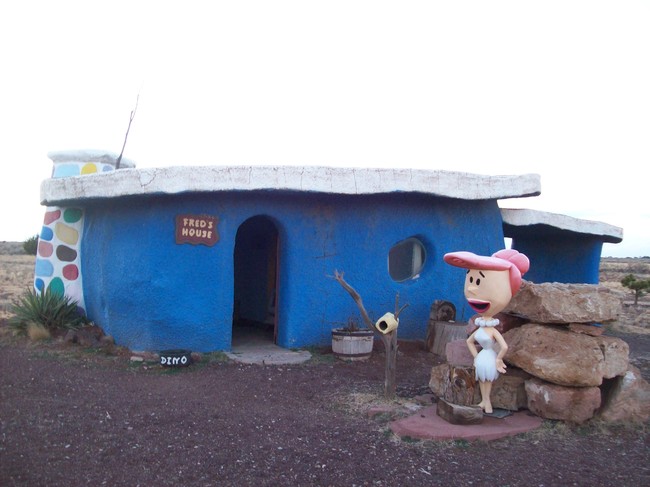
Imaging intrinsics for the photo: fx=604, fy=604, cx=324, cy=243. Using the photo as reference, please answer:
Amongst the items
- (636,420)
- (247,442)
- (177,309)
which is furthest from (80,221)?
(636,420)

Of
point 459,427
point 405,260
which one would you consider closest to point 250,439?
point 459,427

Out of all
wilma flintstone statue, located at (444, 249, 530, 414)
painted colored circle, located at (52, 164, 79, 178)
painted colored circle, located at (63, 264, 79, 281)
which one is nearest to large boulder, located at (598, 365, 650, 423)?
wilma flintstone statue, located at (444, 249, 530, 414)

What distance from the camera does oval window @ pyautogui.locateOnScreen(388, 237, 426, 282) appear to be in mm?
10023

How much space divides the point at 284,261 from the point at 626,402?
4878 mm

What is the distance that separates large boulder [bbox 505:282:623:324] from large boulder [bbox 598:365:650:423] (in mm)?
631

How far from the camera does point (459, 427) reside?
536 centimetres

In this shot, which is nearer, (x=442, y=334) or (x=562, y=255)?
(x=442, y=334)

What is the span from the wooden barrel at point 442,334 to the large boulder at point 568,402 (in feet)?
10.2

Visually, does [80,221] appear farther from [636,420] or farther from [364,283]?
[636,420]

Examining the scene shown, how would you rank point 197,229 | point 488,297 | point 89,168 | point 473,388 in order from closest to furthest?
point 488,297, point 473,388, point 197,229, point 89,168

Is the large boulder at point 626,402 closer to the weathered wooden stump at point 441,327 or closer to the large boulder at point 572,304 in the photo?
the large boulder at point 572,304

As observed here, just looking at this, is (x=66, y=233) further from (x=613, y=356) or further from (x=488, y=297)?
(x=613, y=356)

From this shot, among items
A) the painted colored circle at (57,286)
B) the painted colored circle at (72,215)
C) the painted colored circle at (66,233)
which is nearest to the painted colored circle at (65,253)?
the painted colored circle at (66,233)

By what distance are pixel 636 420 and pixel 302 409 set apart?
320cm
